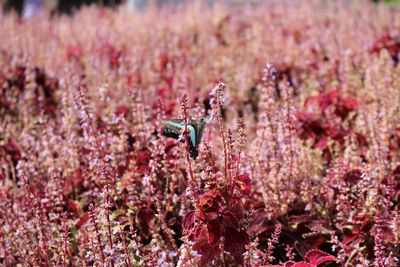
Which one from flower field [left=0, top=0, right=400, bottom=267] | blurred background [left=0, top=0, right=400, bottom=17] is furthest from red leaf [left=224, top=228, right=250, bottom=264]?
blurred background [left=0, top=0, right=400, bottom=17]

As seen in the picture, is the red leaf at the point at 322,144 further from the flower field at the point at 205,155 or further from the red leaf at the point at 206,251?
the red leaf at the point at 206,251

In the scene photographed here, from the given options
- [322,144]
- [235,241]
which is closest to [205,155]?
[235,241]

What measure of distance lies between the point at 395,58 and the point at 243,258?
442cm

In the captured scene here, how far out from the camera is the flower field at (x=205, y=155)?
2146 mm

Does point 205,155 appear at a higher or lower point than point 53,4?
lower

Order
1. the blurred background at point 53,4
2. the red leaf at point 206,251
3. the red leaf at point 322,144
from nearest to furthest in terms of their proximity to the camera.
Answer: the red leaf at point 206,251
the red leaf at point 322,144
the blurred background at point 53,4

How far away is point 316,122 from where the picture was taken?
3775mm

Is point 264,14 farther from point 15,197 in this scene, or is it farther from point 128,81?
point 15,197

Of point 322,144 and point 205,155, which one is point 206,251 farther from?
point 322,144

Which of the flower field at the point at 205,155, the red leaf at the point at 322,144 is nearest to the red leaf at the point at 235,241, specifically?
the flower field at the point at 205,155

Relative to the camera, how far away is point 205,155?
2195 millimetres

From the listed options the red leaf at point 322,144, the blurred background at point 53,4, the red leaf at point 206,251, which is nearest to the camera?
the red leaf at point 206,251

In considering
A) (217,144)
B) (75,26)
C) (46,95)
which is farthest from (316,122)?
(75,26)

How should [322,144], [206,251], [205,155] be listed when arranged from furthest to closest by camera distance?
[322,144] < [205,155] < [206,251]
